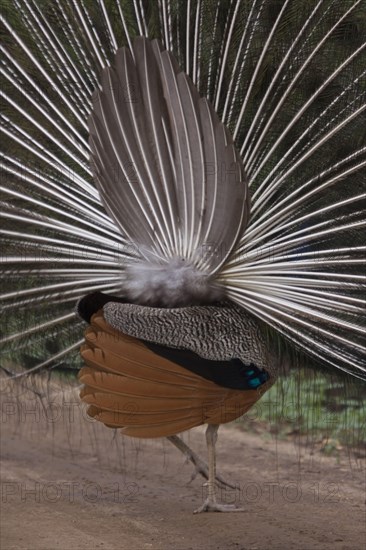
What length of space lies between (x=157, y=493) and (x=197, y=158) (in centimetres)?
281

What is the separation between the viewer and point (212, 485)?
5305mm

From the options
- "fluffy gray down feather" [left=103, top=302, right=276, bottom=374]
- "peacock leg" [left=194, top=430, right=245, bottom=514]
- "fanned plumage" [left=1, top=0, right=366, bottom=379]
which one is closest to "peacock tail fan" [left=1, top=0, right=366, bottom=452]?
"fanned plumage" [left=1, top=0, right=366, bottom=379]

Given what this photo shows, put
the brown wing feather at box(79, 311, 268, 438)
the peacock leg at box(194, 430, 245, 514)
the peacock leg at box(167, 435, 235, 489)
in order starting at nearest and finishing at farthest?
the brown wing feather at box(79, 311, 268, 438), the peacock leg at box(194, 430, 245, 514), the peacock leg at box(167, 435, 235, 489)

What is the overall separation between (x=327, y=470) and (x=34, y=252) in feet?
9.91

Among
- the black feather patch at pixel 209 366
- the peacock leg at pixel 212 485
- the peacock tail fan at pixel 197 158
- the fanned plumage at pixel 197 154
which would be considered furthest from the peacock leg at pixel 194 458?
the black feather patch at pixel 209 366

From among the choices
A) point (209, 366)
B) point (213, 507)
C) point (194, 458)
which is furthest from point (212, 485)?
point (209, 366)

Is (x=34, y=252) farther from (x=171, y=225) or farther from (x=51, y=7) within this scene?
(x=51, y=7)

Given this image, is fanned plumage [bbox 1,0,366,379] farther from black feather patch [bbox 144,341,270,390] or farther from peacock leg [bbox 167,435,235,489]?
peacock leg [bbox 167,435,235,489]

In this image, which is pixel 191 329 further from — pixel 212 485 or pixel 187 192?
pixel 212 485

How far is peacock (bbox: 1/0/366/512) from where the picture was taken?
452 centimetres

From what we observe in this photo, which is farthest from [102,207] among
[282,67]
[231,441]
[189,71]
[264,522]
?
[231,441]

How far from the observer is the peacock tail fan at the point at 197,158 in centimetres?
463

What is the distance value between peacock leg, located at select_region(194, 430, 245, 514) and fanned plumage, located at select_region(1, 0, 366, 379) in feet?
2.30

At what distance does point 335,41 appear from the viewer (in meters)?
4.77
